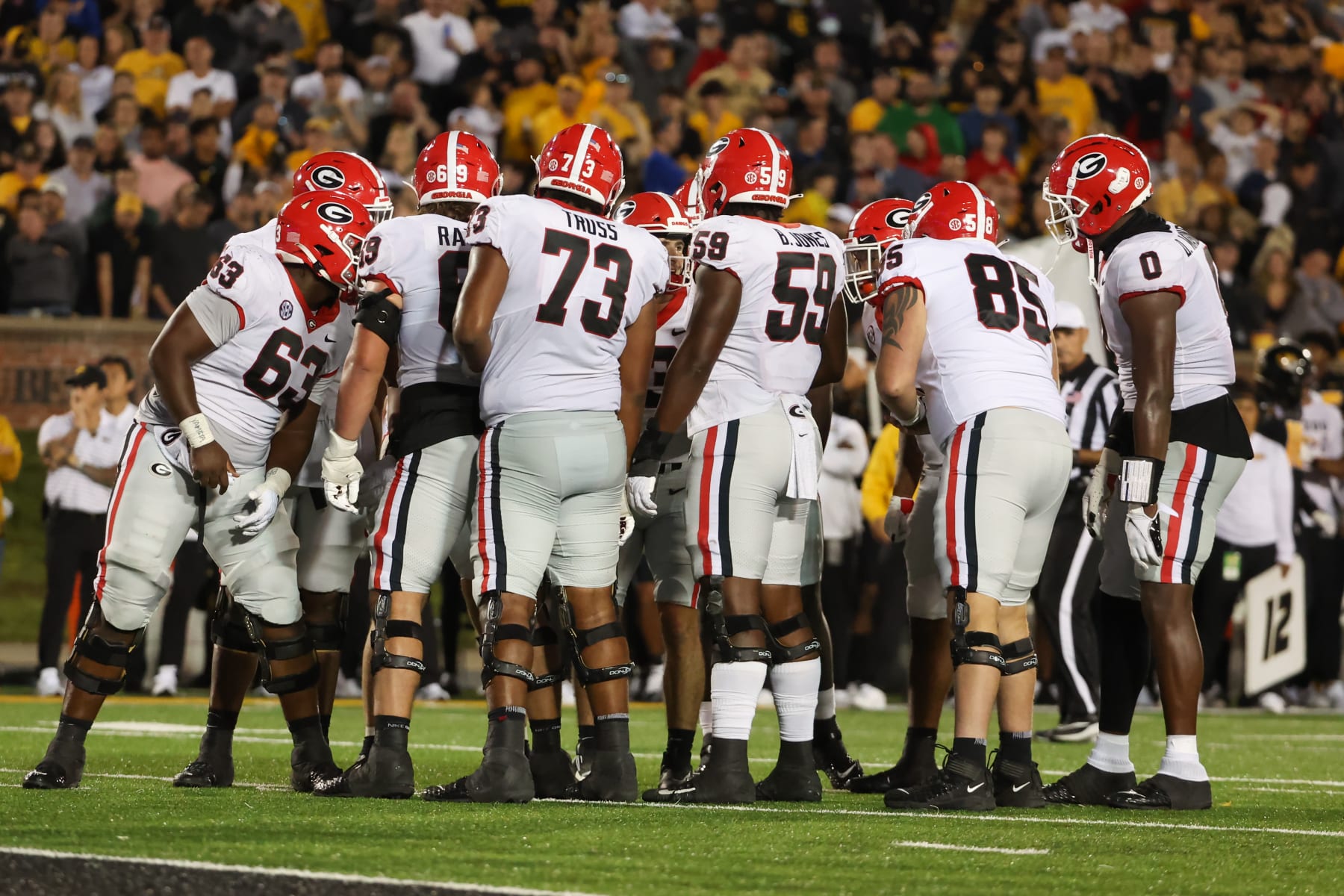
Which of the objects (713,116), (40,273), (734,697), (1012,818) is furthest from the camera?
(713,116)

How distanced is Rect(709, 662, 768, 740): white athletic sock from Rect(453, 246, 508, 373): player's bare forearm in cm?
131

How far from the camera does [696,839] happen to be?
16.8ft

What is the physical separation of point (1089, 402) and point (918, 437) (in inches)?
126

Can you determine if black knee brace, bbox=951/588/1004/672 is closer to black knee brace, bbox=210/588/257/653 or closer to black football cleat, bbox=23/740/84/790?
black knee brace, bbox=210/588/257/653

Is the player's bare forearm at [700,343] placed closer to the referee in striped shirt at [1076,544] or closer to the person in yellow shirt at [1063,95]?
the referee in striped shirt at [1076,544]

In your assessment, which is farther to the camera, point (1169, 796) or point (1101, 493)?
point (1101, 493)

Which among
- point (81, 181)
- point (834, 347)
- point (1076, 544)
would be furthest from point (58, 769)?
point (81, 181)

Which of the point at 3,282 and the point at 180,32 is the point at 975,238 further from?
the point at 180,32

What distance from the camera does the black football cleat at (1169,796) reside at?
20.5 feet

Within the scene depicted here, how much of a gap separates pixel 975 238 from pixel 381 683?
246 centimetres

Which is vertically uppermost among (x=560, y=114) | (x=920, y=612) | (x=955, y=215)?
(x=560, y=114)

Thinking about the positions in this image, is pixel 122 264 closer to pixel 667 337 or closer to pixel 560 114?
pixel 560 114

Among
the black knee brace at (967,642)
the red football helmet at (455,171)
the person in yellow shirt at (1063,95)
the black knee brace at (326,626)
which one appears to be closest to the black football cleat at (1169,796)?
the black knee brace at (967,642)

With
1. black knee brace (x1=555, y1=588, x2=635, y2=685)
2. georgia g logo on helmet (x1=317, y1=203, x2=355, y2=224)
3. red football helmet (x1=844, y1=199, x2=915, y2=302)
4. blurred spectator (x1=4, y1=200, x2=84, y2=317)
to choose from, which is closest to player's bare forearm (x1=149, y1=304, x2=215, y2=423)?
georgia g logo on helmet (x1=317, y1=203, x2=355, y2=224)
